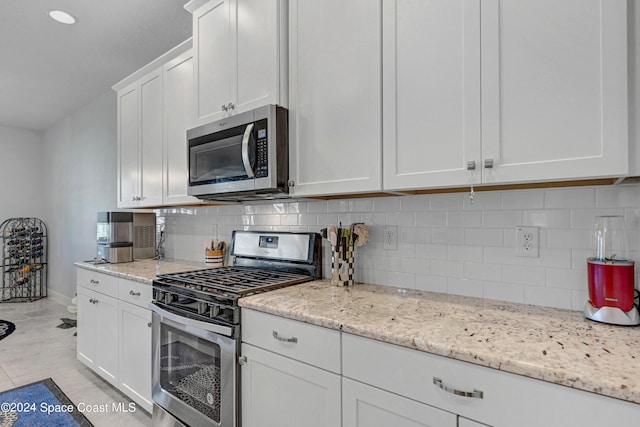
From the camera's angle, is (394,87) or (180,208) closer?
(394,87)

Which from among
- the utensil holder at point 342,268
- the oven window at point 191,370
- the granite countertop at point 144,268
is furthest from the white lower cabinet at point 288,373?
the granite countertop at point 144,268

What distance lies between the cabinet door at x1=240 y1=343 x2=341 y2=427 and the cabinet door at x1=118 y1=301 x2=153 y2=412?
36.9 inches

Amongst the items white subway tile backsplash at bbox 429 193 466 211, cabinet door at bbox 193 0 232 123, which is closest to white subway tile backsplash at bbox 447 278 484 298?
white subway tile backsplash at bbox 429 193 466 211

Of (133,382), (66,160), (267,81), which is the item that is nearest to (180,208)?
(133,382)

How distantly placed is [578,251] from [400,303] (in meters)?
0.71

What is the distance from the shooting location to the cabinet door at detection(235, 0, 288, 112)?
5.80 ft

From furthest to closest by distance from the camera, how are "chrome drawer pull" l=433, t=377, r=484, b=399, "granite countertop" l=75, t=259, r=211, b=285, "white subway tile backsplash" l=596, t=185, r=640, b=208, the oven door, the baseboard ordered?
the baseboard < "granite countertop" l=75, t=259, r=211, b=285 < the oven door < "white subway tile backsplash" l=596, t=185, r=640, b=208 < "chrome drawer pull" l=433, t=377, r=484, b=399

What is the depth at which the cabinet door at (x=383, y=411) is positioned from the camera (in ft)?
3.29

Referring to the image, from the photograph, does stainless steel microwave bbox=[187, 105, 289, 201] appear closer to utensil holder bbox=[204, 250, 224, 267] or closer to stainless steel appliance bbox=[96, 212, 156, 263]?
utensil holder bbox=[204, 250, 224, 267]

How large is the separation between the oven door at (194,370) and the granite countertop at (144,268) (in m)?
0.30

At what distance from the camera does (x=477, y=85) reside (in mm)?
1209

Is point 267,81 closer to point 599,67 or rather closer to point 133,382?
point 599,67

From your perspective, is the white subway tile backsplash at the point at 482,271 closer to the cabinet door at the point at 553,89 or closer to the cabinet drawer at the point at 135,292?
the cabinet door at the point at 553,89

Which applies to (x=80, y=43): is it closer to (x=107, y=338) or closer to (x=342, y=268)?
(x=107, y=338)
